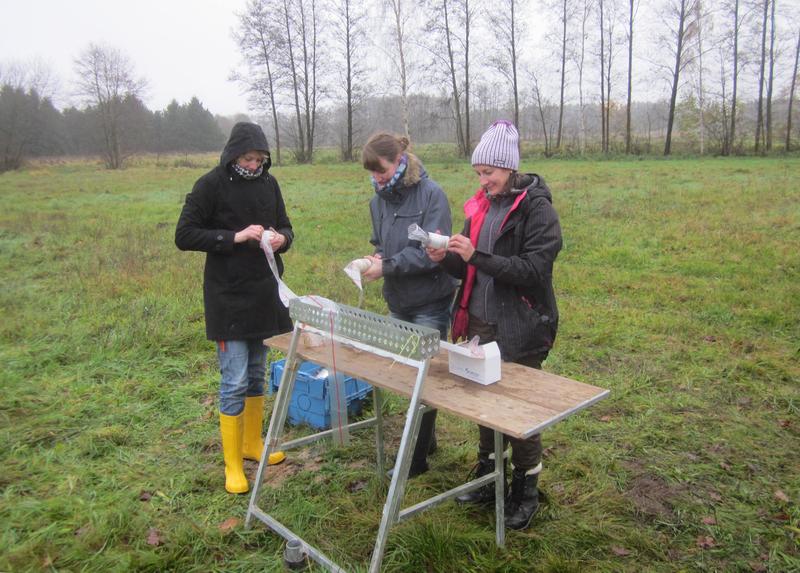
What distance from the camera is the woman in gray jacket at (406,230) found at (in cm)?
302

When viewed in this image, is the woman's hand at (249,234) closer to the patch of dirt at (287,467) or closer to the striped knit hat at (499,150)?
the striped knit hat at (499,150)

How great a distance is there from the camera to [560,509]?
9.87 feet

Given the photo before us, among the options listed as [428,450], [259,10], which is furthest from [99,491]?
[259,10]

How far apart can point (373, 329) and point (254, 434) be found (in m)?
1.67

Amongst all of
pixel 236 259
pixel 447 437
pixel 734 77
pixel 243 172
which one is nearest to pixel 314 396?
pixel 447 437

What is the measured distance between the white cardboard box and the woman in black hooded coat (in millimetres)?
1246

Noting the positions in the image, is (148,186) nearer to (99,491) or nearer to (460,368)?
(99,491)

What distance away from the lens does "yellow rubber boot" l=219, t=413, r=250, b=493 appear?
329 cm

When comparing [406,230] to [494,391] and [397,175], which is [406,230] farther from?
[494,391]

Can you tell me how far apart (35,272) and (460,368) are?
324 inches

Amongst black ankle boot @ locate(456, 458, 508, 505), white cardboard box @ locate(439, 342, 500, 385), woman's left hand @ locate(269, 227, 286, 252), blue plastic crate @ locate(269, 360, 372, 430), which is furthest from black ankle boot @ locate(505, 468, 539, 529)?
woman's left hand @ locate(269, 227, 286, 252)

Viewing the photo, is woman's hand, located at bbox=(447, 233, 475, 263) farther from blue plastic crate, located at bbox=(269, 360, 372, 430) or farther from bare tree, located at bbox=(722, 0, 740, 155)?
bare tree, located at bbox=(722, 0, 740, 155)

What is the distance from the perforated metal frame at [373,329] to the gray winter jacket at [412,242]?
538 millimetres

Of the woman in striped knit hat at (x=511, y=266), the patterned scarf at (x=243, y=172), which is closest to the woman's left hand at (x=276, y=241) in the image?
the patterned scarf at (x=243, y=172)
